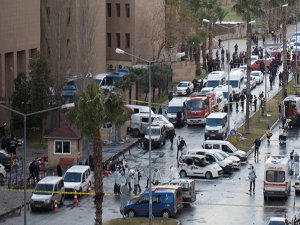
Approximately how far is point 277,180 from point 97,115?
13810 millimetres

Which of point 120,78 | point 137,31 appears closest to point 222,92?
point 120,78

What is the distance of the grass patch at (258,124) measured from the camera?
8462cm

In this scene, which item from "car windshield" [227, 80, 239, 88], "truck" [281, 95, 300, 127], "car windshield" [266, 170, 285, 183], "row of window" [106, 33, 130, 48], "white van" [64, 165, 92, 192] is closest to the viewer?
"car windshield" [266, 170, 285, 183]

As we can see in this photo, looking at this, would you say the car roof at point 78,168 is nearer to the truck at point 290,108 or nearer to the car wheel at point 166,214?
the car wheel at point 166,214

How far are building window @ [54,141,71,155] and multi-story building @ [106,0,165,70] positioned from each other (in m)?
36.5

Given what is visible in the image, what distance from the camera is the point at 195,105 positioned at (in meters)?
93.3

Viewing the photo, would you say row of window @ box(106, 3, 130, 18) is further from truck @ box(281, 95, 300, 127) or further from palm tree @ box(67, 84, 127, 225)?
palm tree @ box(67, 84, 127, 225)

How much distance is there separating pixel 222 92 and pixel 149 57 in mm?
17359

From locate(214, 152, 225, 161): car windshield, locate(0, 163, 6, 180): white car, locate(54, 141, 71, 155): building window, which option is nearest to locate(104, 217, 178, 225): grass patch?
locate(0, 163, 6, 180): white car

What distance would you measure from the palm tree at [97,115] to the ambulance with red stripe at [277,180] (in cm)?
1217

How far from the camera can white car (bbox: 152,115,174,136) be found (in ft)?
283

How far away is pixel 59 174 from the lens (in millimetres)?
71438

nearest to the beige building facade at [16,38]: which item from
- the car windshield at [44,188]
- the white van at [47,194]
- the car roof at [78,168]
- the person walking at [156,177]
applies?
the car roof at [78,168]

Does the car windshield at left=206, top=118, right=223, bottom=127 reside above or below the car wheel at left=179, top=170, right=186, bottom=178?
above
